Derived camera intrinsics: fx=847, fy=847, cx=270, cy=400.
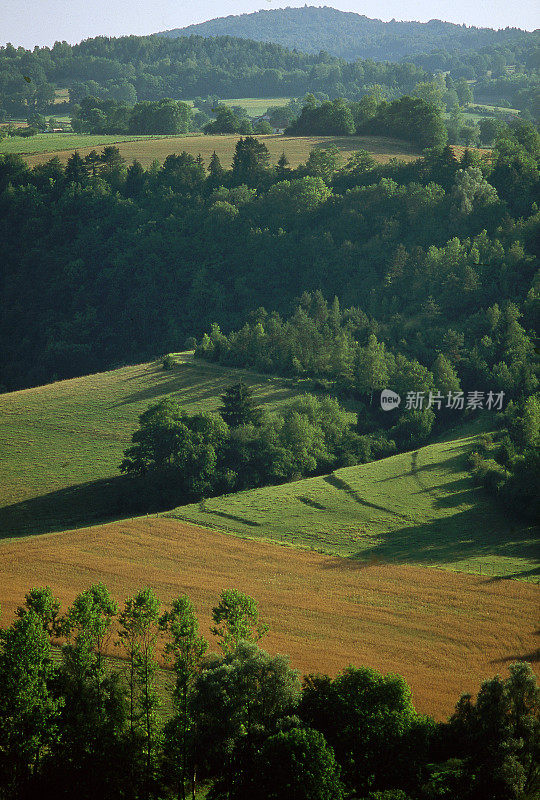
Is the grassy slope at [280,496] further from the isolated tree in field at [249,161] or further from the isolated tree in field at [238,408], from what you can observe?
the isolated tree in field at [249,161]

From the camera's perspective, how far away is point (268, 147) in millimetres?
119562

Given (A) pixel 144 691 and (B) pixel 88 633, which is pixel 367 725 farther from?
(B) pixel 88 633

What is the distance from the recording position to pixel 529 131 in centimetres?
10644

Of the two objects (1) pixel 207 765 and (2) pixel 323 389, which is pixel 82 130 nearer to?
(2) pixel 323 389

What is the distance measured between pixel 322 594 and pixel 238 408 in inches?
919

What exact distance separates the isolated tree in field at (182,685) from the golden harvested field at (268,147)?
292 ft

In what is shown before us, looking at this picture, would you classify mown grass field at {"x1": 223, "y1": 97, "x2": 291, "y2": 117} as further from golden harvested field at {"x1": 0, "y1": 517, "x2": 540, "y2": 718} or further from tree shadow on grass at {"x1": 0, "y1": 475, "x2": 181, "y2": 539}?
golden harvested field at {"x1": 0, "y1": 517, "x2": 540, "y2": 718}

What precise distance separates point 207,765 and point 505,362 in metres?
49.8

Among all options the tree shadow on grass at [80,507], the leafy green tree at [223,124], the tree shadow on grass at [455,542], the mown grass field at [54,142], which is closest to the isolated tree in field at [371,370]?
the tree shadow on grass at [455,542]

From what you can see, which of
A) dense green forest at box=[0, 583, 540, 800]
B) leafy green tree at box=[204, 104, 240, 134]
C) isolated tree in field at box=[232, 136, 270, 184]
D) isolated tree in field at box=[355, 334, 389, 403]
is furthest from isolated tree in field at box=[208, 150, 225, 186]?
dense green forest at box=[0, 583, 540, 800]

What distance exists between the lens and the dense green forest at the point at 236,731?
2753 centimetres

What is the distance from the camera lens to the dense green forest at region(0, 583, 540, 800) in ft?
90.3

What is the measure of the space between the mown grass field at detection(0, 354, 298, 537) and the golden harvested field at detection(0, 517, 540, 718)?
219 inches

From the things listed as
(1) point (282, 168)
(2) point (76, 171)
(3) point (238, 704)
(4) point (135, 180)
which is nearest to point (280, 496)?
(3) point (238, 704)
